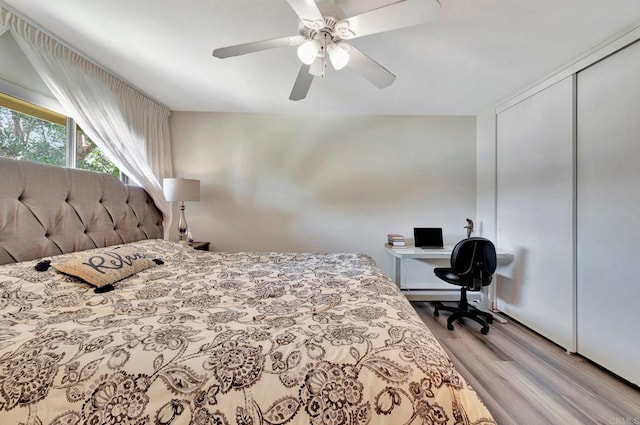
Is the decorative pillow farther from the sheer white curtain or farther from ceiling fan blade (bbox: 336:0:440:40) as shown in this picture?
ceiling fan blade (bbox: 336:0:440:40)

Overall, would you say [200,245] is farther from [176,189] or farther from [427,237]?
[427,237]

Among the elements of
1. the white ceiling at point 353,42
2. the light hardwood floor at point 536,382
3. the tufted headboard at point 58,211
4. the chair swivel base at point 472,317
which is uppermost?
the white ceiling at point 353,42

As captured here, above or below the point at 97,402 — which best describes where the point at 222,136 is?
above

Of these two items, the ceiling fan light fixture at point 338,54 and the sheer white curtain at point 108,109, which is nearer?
the ceiling fan light fixture at point 338,54

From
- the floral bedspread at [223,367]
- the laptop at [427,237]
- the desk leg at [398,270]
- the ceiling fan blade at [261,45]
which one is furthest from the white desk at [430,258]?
the ceiling fan blade at [261,45]

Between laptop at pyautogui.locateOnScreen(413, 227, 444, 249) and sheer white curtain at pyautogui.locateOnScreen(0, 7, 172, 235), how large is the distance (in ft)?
9.37

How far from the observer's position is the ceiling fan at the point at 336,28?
110cm

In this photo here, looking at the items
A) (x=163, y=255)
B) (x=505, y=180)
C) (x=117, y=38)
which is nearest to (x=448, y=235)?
(x=505, y=180)

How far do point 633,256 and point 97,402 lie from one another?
2824 millimetres

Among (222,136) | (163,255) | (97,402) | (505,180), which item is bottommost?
(97,402)

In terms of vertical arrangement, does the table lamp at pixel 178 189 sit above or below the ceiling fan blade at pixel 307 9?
below

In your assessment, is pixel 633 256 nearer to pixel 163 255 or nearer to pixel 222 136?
pixel 163 255

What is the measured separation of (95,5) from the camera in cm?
142

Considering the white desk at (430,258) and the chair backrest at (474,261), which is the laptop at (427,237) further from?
the chair backrest at (474,261)
